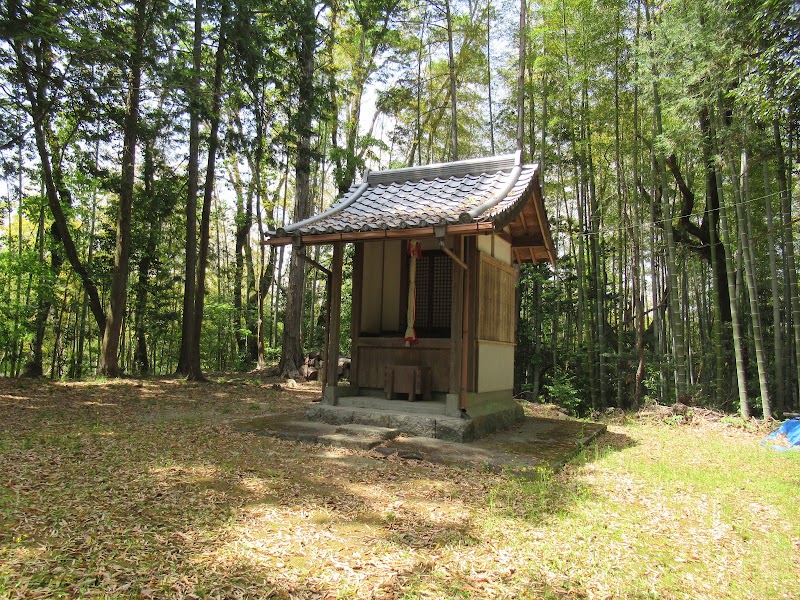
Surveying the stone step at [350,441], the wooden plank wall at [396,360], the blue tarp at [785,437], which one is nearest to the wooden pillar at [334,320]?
the wooden plank wall at [396,360]

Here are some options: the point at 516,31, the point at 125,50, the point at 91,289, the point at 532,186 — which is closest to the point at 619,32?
the point at 516,31

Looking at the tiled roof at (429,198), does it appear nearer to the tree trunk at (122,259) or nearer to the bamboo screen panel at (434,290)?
the bamboo screen panel at (434,290)

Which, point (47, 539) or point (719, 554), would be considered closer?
point (47, 539)

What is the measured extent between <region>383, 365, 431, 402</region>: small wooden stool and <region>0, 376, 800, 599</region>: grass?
135 cm

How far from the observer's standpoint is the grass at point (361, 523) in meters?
2.38

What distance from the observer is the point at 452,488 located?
3896 mm

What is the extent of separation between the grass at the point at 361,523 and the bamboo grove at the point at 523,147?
3.45 m

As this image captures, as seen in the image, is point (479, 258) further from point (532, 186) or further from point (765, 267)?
point (765, 267)

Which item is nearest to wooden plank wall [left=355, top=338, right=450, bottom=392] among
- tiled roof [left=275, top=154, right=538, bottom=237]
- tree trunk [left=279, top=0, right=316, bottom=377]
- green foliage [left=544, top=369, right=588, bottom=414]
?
tiled roof [left=275, top=154, right=538, bottom=237]

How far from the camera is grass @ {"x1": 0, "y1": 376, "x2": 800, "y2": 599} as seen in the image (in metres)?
2.38

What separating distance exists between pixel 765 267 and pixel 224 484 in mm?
12511

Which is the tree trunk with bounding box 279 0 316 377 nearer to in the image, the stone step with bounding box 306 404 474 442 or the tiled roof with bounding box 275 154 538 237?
the tiled roof with bounding box 275 154 538 237

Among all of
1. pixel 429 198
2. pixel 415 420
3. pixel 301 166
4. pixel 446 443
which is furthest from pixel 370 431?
pixel 301 166

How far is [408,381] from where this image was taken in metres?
6.00
